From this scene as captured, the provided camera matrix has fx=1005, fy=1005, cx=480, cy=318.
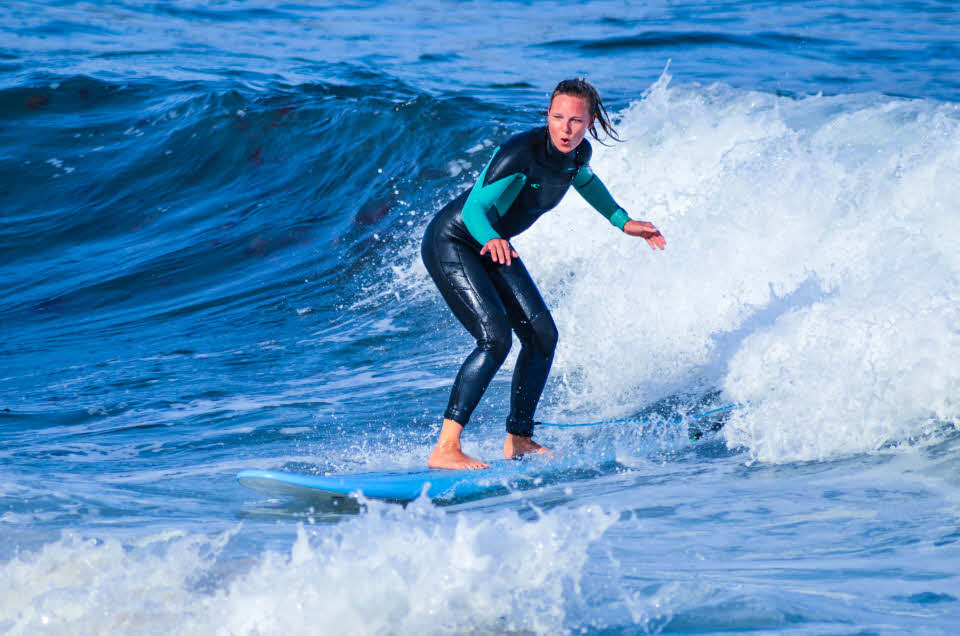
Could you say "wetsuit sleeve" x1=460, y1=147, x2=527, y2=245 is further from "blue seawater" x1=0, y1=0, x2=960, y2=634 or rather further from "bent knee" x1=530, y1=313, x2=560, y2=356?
"blue seawater" x1=0, y1=0, x2=960, y2=634

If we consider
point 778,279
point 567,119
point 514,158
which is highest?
point 567,119

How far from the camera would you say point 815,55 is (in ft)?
51.0

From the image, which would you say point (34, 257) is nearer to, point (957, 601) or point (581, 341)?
point (581, 341)

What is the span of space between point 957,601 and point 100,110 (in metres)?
12.4

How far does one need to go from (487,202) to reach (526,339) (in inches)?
25.4

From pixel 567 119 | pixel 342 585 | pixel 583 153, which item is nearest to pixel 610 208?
pixel 583 153

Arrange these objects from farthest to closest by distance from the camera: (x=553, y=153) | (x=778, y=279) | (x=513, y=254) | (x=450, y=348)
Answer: (x=450, y=348)
(x=778, y=279)
(x=553, y=153)
(x=513, y=254)

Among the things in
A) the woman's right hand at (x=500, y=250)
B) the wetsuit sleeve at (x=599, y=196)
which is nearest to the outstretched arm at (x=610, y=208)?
the wetsuit sleeve at (x=599, y=196)

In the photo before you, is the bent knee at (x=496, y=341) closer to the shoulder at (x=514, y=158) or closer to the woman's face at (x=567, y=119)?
the shoulder at (x=514, y=158)

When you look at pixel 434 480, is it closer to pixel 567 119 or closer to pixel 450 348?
pixel 567 119

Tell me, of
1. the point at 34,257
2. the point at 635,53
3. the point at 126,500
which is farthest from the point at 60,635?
the point at 635,53

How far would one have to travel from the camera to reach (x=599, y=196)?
4.58 m

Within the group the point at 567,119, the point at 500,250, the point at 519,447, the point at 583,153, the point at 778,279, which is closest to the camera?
the point at 500,250

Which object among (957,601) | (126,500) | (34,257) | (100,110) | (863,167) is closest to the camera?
(957,601)
